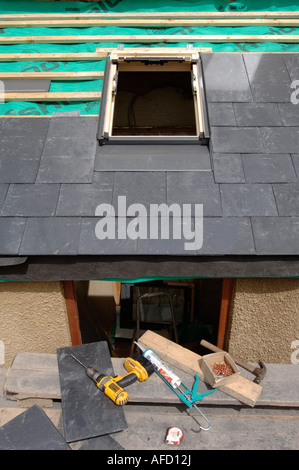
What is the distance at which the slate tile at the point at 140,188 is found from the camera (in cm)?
335

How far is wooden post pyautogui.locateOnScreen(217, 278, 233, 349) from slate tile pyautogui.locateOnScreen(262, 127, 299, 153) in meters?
1.54

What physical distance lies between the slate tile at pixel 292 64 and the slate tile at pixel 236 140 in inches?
45.3

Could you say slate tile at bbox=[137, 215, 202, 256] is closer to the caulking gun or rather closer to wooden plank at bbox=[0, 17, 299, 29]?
the caulking gun

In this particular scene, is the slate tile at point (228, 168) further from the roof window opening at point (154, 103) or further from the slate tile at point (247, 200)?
the roof window opening at point (154, 103)

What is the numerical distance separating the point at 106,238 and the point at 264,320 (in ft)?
6.93

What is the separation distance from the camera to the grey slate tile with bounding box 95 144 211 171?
3596 millimetres

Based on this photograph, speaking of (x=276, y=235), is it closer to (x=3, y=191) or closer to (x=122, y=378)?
(x=122, y=378)

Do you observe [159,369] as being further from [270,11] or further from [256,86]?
[270,11]

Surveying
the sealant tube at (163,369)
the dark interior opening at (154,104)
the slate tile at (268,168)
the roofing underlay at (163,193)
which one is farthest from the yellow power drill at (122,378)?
the dark interior opening at (154,104)

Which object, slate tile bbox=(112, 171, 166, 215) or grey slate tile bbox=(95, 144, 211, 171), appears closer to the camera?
slate tile bbox=(112, 171, 166, 215)

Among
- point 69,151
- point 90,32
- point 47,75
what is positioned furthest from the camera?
point 90,32

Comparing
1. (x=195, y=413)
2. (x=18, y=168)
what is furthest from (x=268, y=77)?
(x=195, y=413)

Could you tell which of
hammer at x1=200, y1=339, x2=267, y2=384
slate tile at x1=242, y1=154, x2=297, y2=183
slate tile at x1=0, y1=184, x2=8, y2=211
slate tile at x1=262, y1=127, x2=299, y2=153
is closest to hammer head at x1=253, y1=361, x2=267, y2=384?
Result: hammer at x1=200, y1=339, x2=267, y2=384

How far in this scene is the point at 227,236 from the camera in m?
3.14
